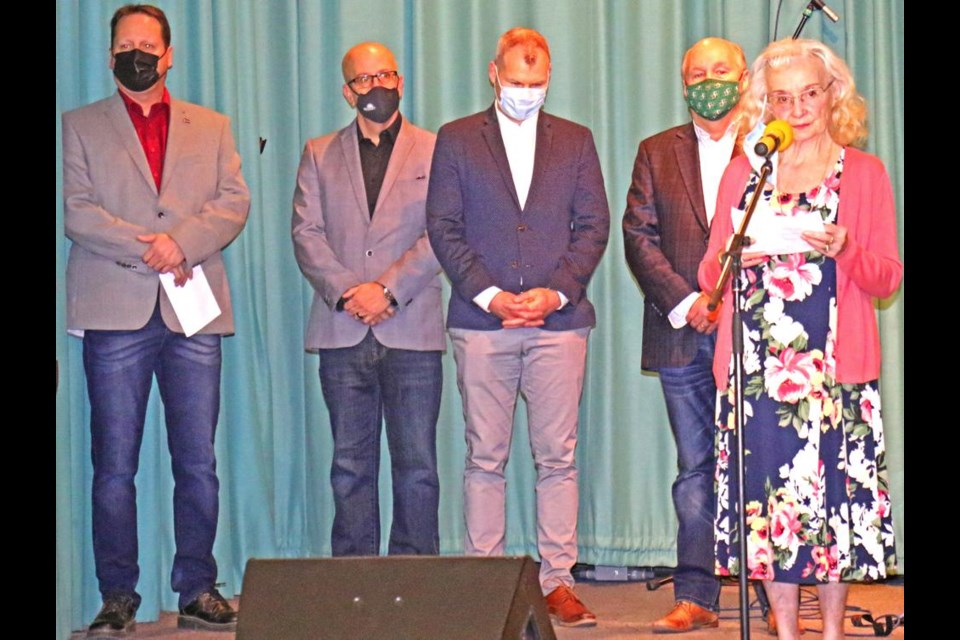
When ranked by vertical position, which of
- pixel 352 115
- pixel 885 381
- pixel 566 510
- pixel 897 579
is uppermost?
pixel 352 115

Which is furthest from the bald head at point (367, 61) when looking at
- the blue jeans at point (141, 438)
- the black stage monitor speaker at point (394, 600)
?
the black stage monitor speaker at point (394, 600)

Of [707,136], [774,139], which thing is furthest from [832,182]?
[707,136]

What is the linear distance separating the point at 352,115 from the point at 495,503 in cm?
181

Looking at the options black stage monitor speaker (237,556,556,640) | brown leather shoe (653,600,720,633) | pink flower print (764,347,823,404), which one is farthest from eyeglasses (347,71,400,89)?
black stage monitor speaker (237,556,556,640)

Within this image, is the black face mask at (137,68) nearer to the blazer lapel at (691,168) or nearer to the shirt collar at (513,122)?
the shirt collar at (513,122)

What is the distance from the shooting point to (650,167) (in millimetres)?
4508

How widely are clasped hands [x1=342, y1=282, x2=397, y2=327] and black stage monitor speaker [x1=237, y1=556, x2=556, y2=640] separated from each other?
6.43 ft

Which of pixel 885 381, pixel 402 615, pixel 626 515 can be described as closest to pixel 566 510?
pixel 626 515

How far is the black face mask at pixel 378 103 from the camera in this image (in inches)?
187
